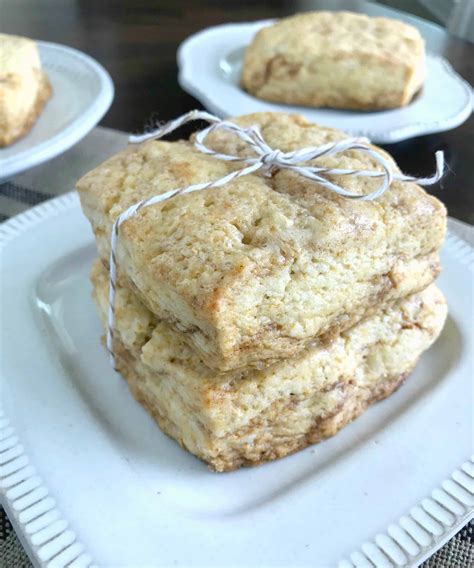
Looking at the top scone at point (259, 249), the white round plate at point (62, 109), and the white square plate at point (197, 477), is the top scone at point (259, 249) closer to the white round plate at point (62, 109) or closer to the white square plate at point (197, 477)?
the white square plate at point (197, 477)

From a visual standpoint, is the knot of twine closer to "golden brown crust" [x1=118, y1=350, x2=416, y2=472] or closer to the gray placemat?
"golden brown crust" [x1=118, y1=350, x2=416, y2=472]

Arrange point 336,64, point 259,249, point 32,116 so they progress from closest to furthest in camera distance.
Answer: point 259,249
point 32,116
point 336,64

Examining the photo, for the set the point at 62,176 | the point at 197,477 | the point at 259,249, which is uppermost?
the point at 259,249

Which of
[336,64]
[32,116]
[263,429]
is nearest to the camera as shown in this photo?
[263,429]

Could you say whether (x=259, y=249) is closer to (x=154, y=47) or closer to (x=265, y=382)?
(x=265, y=382)

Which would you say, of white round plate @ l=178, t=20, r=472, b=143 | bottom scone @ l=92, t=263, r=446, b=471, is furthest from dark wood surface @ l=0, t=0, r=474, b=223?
bottom scone @ l=92, t=263, r=446, b=471

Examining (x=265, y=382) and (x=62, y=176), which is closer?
(x=265, y=382)

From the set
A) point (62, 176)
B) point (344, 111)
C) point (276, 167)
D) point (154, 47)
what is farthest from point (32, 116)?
point (276, 167)

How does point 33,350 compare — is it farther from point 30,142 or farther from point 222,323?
point 30,142
